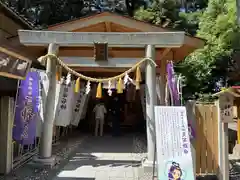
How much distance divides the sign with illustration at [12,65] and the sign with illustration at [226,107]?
4.63m

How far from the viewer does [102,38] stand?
8.82 meters

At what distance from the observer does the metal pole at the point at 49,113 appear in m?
8.68

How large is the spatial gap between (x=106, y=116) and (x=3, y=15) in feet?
28.8

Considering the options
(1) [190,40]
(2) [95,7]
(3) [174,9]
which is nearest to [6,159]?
(1) [190,40]

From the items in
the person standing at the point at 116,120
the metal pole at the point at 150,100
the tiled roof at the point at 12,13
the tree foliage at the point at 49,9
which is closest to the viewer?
the metal pole at the point at 150,100

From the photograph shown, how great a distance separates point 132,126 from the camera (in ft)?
62.5

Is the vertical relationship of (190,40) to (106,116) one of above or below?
above

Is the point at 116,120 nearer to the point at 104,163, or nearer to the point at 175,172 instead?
the point at 104,163

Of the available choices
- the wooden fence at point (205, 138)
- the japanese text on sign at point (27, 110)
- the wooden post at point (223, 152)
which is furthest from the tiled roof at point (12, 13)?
the wooden post at point (223, 152)

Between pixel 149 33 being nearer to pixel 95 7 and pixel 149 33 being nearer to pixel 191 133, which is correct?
pixel 191 133

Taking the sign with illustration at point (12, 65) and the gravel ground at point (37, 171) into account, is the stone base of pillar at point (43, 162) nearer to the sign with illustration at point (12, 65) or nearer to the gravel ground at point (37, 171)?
the gravel ground at point (37, 171)

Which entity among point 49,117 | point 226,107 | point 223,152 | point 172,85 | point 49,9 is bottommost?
point 223,152

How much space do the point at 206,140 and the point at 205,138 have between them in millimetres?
53

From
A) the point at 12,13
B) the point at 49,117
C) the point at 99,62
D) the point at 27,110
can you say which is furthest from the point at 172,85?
the point at 12,13
